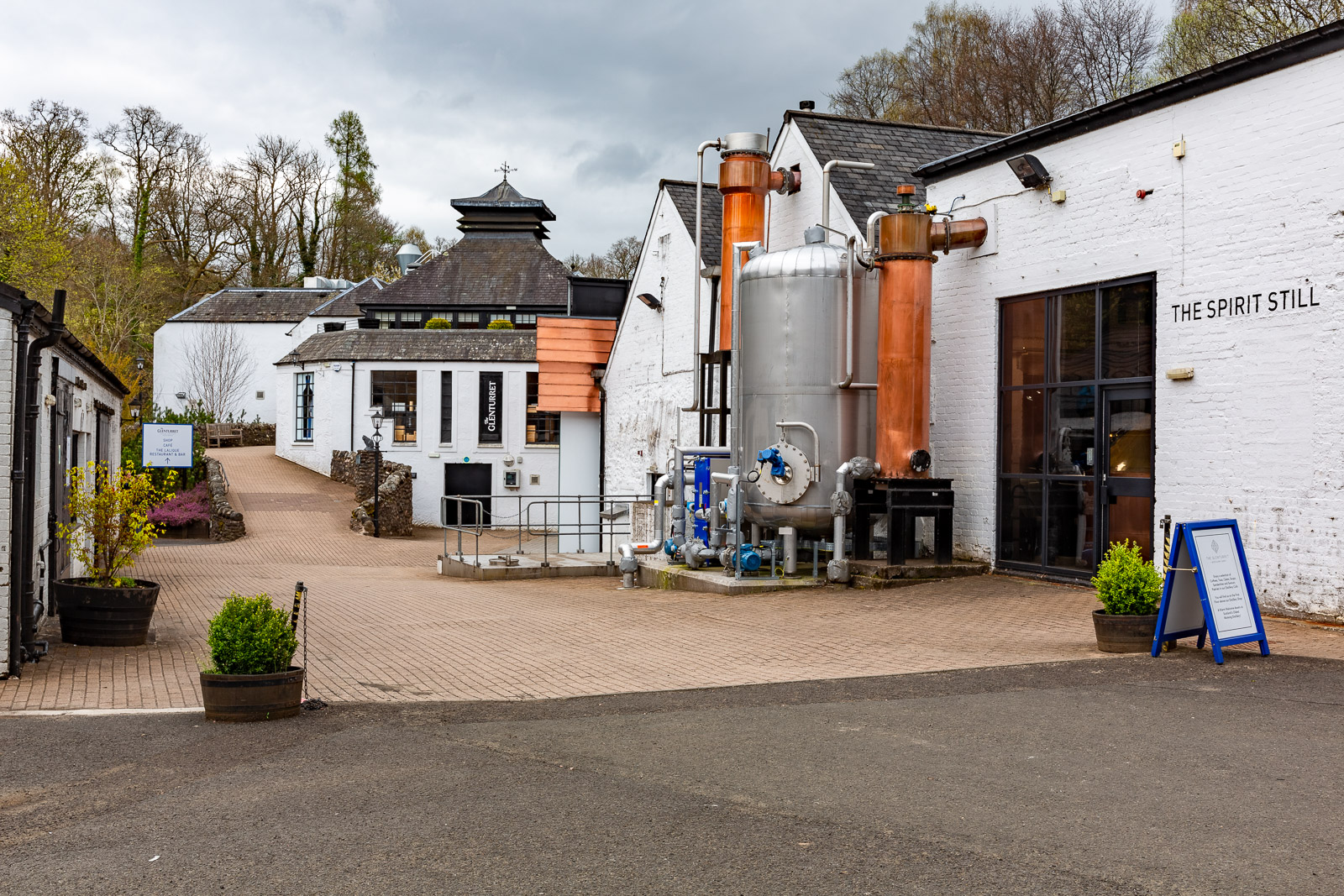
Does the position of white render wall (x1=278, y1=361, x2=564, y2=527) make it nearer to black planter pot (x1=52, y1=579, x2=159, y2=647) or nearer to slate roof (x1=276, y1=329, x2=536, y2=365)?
slate roof (x1=276, y1=329, x2=536, y2=365)

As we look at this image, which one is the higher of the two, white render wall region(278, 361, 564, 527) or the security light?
the security light

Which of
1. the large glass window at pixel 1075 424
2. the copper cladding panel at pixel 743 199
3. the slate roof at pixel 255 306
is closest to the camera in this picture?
the large glass window at pixel 1075 424

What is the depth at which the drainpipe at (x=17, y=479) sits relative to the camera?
31.0ft

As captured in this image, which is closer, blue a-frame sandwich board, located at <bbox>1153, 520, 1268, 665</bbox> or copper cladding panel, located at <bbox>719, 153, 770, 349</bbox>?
blue a-frame sandwich board, located at <bbox>1153, 520, 1268, 665</bbox>

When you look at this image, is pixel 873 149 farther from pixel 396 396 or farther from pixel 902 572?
pixel 396 396

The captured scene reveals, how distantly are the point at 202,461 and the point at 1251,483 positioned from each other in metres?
29.8

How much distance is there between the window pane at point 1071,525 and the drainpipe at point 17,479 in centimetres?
1118

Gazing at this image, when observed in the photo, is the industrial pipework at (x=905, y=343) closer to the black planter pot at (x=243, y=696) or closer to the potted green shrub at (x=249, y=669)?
the potted green shrub at (x=249, y=669)

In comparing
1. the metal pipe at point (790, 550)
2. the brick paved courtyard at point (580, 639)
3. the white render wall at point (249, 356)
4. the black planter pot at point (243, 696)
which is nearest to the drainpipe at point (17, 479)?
the brick paved courtyard at point (580, 639)

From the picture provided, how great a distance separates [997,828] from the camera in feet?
17.5

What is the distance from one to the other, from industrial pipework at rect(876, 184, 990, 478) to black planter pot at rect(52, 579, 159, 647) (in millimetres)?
8945

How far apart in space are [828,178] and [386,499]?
1847cm

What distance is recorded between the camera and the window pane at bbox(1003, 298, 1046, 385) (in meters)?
15.0

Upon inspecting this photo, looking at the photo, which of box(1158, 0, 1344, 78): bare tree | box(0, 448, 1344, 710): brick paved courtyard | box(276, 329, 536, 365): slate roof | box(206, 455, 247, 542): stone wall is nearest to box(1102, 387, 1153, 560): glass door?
box(0, 448, 1344, 710): brick paved courtyard
